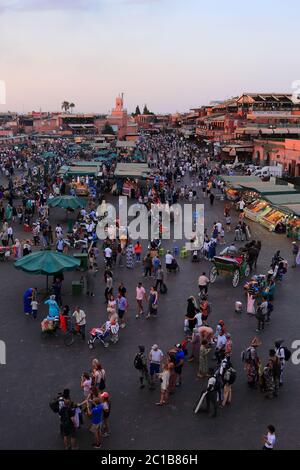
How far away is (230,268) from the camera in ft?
50.0

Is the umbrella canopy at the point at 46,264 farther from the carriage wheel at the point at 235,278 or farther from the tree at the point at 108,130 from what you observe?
the tree at the point at 108,130

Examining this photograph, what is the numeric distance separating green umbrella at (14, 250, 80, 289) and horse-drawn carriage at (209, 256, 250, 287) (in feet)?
14.9

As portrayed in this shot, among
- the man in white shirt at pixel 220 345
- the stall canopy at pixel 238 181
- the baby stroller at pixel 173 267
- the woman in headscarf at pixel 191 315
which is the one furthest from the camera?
the stall canopy at pixel 238 181

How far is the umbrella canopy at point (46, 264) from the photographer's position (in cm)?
1326

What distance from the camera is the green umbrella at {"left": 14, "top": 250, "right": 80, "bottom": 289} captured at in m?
13.3

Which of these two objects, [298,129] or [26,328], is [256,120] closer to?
[298,129]

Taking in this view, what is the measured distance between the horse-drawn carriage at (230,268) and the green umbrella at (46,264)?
4.53m

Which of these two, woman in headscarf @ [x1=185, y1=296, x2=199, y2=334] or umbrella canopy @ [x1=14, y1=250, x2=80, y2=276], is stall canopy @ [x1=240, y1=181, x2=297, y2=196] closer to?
umbrella canopy @ [x1=14, y1=250, x2=80, y2=276]

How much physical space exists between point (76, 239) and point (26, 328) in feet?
28.4

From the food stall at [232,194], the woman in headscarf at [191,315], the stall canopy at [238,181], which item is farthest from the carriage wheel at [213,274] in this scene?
the food stall at [232,194]

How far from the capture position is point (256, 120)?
54812mm

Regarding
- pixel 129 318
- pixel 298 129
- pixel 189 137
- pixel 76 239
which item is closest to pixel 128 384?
pixel 129 318

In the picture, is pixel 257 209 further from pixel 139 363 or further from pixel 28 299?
pixel 139 363
